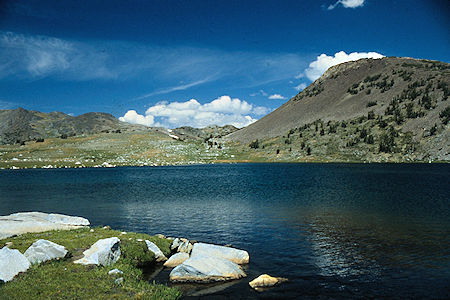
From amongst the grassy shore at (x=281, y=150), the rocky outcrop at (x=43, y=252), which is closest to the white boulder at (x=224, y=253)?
the rocky outcrop at (x=43, y=252)

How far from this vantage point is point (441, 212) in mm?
37406

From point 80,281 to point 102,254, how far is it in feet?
10.6

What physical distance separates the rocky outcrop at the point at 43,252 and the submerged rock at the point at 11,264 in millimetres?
622

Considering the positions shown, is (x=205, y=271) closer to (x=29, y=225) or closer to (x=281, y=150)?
(x=29, y=225)

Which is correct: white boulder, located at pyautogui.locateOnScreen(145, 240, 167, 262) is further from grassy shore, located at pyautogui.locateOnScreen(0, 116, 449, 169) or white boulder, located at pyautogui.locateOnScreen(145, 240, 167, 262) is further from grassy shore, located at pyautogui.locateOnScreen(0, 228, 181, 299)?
grassy shore, located at pyautogui.locateOnScreen(0, 116, 449, 169)

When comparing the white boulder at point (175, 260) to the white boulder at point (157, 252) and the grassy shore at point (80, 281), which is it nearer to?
the white boulder at point (157, 252)

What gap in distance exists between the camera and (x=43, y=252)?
A: 16672mm

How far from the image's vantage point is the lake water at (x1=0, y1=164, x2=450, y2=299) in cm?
1775

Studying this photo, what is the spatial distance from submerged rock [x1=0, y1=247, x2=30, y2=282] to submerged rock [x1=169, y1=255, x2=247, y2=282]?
844 centimetres

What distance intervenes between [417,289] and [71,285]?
64.7ft

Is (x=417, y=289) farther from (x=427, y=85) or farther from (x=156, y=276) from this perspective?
(x=427, y=85)

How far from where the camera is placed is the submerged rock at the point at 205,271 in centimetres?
1794

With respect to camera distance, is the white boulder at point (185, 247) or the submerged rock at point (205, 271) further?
the white boulder at point (185, 247)

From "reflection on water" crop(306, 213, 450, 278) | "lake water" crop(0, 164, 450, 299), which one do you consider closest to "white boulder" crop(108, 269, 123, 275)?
"lake water" crop(0, 164, 450, 299)
